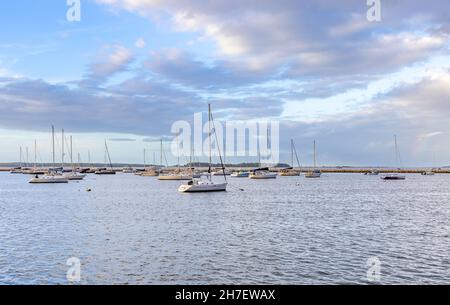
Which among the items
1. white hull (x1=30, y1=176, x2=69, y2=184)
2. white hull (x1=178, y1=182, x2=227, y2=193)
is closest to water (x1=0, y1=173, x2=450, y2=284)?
white hull (x1=178, y1=182, x2=227, y2=193)

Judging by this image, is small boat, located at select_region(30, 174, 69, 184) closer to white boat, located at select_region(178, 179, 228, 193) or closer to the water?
white boat, located at select_region(178, 179, 228, 193)

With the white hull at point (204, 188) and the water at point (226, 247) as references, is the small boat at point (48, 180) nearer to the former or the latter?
the white hull at point (204, 188)

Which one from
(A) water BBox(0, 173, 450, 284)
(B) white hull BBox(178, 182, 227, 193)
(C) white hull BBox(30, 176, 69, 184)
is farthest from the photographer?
(C) white hull BBox(30, 176, 69, 184)

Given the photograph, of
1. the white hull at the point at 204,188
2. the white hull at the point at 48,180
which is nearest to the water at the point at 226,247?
the white hull at the point at 204,188

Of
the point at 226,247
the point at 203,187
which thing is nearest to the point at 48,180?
the point at 203,187

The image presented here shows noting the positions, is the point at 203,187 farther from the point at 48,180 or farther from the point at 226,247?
the point at 48,180

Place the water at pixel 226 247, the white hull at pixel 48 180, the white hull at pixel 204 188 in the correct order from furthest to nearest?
the white hull at pixel 48 180 < the white hull at pixel 204 188 < the water at pixel 226 247

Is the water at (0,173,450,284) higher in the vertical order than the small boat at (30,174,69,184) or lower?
lower

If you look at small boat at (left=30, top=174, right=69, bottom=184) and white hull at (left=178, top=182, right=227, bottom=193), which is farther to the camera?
small boat at (left=30, top=174, right=69, bottom=184)
